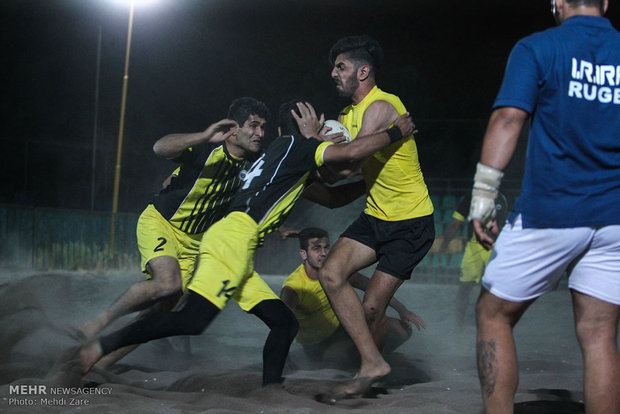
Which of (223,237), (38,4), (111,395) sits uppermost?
(38,4)

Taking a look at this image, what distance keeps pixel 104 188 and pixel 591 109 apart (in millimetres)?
20499

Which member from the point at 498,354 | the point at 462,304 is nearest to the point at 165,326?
the point at 498,354

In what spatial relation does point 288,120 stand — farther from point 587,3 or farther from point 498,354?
point 498,354

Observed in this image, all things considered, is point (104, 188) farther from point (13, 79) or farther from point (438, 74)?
point (438, 74)

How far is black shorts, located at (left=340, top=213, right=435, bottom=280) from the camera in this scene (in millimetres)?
4465

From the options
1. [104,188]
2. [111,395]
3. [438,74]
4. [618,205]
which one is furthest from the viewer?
[438,74]

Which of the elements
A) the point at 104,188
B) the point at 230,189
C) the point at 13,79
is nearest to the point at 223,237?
the point at 230,189

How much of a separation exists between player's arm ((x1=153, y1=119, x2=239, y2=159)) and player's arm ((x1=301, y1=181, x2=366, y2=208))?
0.68 m

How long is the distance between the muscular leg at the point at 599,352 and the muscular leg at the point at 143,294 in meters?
2.84

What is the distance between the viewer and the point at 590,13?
2.79 meters

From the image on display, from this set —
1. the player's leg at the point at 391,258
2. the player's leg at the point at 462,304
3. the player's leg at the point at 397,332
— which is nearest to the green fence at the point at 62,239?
the player's leg at the point at 462,304

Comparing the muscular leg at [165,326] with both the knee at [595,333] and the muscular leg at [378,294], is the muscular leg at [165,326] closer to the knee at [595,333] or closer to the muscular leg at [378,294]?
the muscular leg at [378,294]

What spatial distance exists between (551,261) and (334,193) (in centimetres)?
240

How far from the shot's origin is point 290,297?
5652 millimetres
